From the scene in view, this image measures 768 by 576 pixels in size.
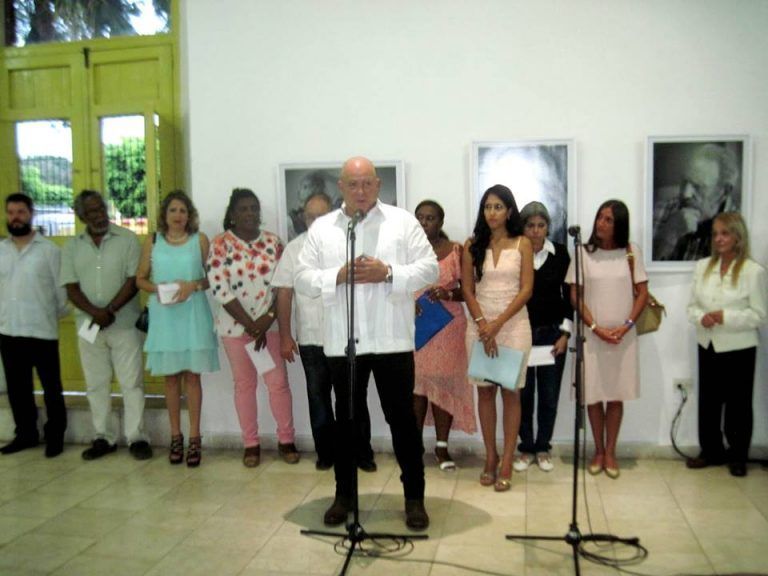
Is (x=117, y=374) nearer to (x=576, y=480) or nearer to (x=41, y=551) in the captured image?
(x=41, y=551)

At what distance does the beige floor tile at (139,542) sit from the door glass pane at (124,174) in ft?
7.95

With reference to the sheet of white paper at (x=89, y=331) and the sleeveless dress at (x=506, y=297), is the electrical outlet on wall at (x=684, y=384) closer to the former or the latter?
the sleeveless dress at (x=506, y=297)

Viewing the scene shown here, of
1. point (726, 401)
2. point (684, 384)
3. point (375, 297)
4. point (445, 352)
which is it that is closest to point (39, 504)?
point (375, 297)

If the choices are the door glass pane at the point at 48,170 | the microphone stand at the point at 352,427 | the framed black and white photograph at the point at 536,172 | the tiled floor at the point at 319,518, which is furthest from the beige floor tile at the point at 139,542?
the door glass pane at the point at 48,170

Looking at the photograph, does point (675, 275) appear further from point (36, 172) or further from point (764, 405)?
point (36, 172)

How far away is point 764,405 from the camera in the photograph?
165 inches

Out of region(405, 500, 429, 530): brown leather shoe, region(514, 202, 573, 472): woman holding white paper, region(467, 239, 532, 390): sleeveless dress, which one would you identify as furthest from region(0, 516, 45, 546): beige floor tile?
region(514, 202, 573, 472): woman holding white paper

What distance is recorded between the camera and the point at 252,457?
4320 mm

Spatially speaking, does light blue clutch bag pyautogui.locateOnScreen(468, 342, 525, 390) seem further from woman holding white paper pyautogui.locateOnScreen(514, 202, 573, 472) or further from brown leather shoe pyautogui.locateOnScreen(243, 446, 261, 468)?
brown leather shoe pyautogui.locateOnScreen(243, 446, 261, 468)

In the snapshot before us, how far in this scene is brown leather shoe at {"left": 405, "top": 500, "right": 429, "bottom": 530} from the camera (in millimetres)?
3191

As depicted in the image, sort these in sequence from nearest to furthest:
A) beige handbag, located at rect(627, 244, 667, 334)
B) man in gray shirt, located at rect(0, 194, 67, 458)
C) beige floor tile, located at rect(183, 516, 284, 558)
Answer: beige floor tile, located at rect(183, 516, 284, 558) < beige handbag, located at rect(627, 244, 667, 334) < man in gray shirt, located at rect(0, 194, 67, 458)

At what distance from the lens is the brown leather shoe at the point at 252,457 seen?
4.29 metres

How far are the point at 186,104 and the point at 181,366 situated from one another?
6.28 ft

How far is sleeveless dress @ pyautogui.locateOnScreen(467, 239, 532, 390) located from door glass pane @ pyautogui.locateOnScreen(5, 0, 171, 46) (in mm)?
3074
